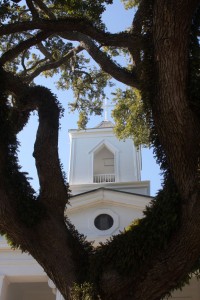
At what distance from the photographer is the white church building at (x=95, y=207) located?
14.1m

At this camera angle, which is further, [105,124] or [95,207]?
[105,124]

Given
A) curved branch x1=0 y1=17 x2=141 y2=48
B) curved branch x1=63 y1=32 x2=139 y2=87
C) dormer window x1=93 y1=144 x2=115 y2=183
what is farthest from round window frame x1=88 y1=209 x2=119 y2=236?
curved branch x1=0 y1=17 x2=141 y2=48

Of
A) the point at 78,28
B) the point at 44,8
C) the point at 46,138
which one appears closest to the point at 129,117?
the point at 44,8

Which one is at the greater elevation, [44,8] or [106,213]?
[44,8]

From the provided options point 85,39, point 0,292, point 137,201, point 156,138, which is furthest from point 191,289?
point 156,138

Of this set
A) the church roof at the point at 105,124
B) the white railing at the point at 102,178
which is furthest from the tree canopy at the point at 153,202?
the church roof at the point at 105,124

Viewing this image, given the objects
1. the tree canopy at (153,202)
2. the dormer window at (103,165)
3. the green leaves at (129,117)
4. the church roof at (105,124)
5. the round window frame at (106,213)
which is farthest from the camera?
the church roof at (105,124)

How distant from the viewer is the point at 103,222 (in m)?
15.3

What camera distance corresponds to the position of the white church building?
1409 centimetres

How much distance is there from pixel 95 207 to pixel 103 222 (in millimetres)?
651

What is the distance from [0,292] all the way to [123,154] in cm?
924

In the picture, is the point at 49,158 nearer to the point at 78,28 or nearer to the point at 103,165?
the point at 78,28

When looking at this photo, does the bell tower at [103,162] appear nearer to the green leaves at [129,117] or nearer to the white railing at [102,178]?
the white railing at [102,178]

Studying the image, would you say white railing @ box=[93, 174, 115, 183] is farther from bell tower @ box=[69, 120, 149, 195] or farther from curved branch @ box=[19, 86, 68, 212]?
curved branch @ box=[19, 86, 68, 212]
